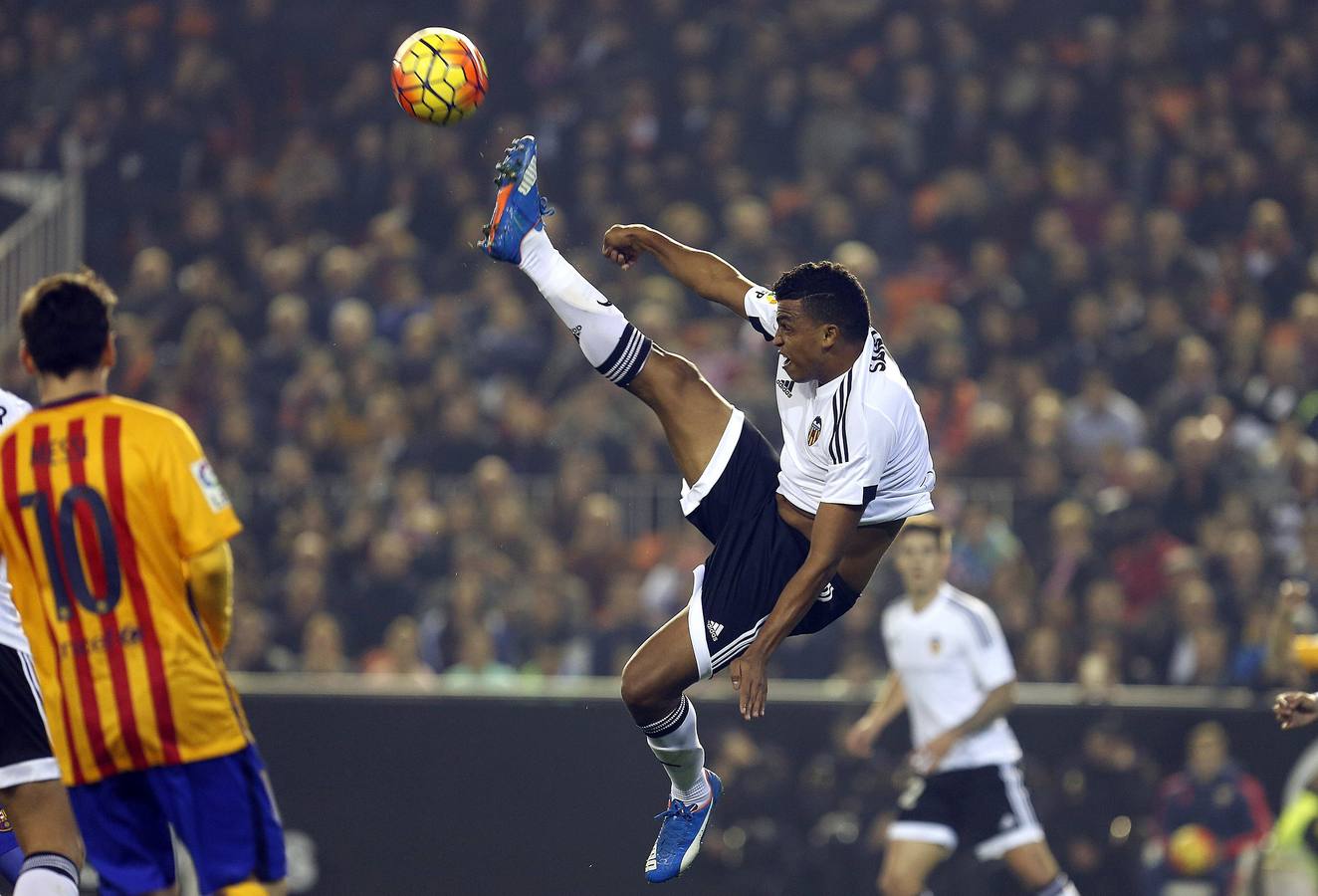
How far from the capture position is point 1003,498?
39.9 ft

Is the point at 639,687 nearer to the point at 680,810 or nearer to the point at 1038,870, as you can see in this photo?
the point at 680,810

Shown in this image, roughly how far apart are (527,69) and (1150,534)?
701 cm

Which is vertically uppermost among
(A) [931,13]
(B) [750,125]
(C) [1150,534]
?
(A) [931,13]

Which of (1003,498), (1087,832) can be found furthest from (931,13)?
(1087,832)

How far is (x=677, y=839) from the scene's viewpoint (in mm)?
7539

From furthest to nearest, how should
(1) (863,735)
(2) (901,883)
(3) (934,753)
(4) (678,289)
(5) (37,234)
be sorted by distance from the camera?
(5) (37,234) → (4) (678,289) → (1) (863,735) → (3) (934,753) → (2) (901,883)

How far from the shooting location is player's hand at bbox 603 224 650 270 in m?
7.40

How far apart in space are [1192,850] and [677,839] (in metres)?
4.12

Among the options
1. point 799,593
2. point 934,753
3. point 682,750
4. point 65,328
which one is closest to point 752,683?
point 799,593

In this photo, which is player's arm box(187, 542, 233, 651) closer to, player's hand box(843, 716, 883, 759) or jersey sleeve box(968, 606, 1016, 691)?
player's hand box(843, 716, 883, 759)

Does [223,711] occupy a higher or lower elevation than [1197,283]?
lower

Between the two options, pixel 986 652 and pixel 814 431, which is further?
pixel 986 652

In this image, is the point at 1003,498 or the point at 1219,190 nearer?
the point at 1003,498

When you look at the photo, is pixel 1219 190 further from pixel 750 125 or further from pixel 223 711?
pixel 223 711
